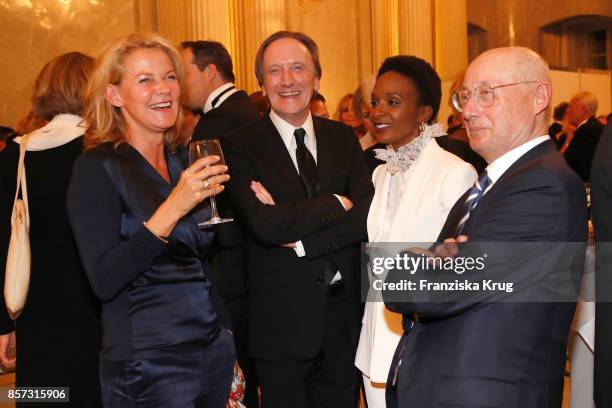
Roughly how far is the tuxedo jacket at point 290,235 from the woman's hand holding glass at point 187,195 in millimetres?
779

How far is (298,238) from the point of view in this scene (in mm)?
3104

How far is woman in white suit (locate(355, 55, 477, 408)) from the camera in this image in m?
2.69

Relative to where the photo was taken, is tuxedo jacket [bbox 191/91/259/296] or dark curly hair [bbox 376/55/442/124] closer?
dark curly hair [bbox 376/55/442/124]

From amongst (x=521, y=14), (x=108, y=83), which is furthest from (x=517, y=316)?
(x=521, y=14)

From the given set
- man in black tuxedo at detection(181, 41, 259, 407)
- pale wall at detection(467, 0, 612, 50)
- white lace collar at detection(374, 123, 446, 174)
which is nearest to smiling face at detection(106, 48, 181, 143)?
man in black tuxedo at detection(181, 41, 259, 407)

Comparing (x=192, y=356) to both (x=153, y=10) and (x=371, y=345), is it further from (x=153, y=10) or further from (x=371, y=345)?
(x=153, y=10)

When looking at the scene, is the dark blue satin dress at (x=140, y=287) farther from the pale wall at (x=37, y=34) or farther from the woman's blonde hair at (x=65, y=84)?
the pale wall at (x=37, y=34)

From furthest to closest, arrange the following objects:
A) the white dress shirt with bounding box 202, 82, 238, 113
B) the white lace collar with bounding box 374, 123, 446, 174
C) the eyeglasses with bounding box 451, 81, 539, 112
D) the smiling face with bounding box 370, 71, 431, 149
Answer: the white dress shirt with bounding box 202, 82, 238, 113 → the smiling face with bounding box 370, 71, 431, 149 → the white lace collar with bounding box 374, 123, 446, 174 → the eyeglasses with bounding box 451, 81, 539, 112

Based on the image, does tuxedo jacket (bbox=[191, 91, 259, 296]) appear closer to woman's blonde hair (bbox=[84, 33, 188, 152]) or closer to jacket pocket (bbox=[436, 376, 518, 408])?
woman's blonde hair (bbox=[84, 33, 188, 152])

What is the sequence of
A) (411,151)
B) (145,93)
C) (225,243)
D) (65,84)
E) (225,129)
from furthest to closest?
1. (225,129)
2. (225,243)
3. (65,84)
4. (411,151)
5. (145,93)

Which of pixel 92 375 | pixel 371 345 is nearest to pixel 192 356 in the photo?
Result: pixel 371 345

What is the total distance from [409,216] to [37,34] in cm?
793
